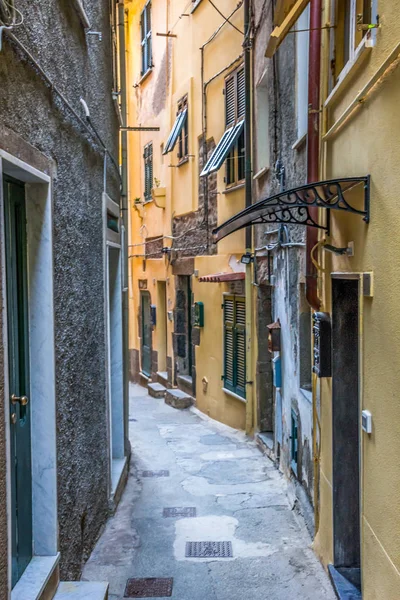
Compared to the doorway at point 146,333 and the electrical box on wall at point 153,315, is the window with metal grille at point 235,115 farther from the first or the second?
the doorway at point 146,333

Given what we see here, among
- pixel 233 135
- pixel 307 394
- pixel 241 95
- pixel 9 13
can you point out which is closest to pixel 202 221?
pixel 233 135

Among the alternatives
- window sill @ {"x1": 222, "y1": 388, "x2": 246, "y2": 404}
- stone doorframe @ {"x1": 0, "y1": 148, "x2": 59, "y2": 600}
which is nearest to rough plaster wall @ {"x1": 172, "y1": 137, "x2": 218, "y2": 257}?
window sill @ {"x1": 222, "y1": 388, "x2": 246, "y2": 404}

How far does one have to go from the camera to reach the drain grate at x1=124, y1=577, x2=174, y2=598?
5011 millimetres

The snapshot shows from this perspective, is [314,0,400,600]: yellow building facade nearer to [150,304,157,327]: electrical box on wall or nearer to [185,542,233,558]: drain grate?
[185,542,233,558]: drain grate

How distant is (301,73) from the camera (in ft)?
23.1

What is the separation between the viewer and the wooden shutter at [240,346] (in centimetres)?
1095

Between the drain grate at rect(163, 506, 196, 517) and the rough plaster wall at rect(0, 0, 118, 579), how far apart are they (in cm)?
82

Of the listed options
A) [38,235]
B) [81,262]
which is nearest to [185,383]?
[81,262]

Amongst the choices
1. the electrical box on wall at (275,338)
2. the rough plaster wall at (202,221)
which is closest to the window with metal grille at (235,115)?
the rough plaster wall at (202,221)

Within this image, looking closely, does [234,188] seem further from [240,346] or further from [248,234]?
[240,346]

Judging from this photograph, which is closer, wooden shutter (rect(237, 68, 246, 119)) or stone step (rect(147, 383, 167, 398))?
wooden shutter (rect(237, 68, 246, 119))

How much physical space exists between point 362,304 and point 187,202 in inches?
399

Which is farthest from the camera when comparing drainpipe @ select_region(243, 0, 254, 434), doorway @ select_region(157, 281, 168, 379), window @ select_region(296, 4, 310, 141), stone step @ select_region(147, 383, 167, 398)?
doorway @ select_region(157, 281, 168, 379)

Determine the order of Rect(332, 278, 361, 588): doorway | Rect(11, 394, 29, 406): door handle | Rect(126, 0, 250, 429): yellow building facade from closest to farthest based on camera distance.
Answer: Rect(11, 394, 29, 406): door handle < Rect(332, 278, 361, 588): doorway < Rect(126, 0, 250, 429): yellow building facade
